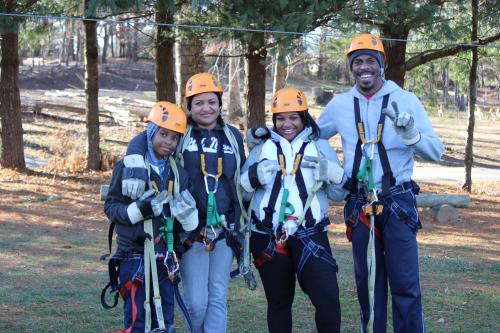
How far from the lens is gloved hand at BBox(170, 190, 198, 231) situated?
4.30 metres

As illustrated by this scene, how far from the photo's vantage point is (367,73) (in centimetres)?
464

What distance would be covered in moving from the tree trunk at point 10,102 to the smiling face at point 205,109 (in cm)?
1145

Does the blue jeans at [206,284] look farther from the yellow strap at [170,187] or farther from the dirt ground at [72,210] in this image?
the dirt ground at [72,210]

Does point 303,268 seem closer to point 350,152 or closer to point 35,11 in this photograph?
point 350,152

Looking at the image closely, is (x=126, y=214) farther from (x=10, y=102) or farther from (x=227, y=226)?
(x=10, y=102)

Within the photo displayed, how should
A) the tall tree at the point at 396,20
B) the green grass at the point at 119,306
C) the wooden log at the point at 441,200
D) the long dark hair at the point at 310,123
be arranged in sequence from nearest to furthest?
the long dark hair at the point at 310,123 < the green grass at the point at 119,306 < the tall tree at the point at 396,20 < the wooden log at the point at 441,200

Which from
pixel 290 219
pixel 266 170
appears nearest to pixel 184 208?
pixel 266 170

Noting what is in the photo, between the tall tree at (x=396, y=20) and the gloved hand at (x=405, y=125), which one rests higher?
the tall tree at (x=396, y=20)

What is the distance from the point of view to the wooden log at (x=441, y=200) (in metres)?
13.8

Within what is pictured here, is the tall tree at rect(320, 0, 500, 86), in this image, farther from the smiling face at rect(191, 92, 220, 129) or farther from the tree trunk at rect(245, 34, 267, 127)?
the smiling face at rect(191, 92, 220, 129)

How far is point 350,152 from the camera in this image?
475cm

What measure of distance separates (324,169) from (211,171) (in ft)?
2.29

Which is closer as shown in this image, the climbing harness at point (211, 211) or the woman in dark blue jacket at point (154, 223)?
the woman in dark blue jacket at point (154, 223)

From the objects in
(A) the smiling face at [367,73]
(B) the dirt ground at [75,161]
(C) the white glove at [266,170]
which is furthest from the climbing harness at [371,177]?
(B) the dirt ground at [75,161]
